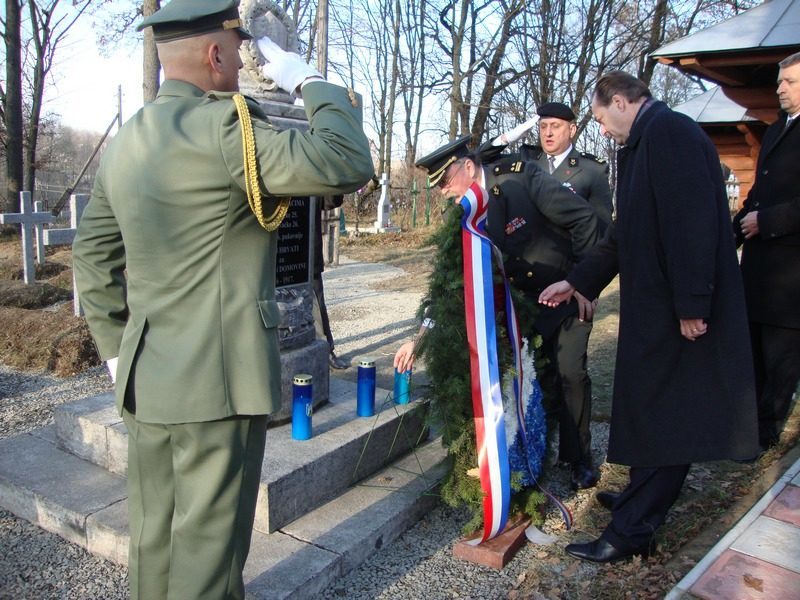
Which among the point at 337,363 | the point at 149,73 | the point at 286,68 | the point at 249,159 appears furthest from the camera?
the point at 149,73

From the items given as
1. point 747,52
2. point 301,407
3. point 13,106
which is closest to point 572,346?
point 301,407

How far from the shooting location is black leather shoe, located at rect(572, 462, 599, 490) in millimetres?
3699

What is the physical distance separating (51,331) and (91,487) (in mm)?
3350

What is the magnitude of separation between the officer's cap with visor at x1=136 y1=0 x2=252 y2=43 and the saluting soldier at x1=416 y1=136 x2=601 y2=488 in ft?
5.71

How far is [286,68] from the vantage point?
1.86 metres

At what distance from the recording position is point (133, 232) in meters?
1.79

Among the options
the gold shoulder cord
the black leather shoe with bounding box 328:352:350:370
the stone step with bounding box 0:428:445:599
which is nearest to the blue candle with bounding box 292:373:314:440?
the stone step with bounding box 0:428:445:599

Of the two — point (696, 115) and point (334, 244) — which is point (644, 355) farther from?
point (334, 244)

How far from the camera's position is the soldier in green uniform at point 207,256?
1.66 meters

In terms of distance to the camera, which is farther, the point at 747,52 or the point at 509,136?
the point at 747,52

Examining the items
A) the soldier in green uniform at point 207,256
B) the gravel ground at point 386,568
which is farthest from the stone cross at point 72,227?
the soldier in green uniform at point 207,256

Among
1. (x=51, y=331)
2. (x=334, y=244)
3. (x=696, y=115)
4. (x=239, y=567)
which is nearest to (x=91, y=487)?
(x=239, y=567)

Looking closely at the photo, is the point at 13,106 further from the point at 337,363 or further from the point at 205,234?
the point at 205,234

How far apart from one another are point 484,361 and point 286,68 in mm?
1527
